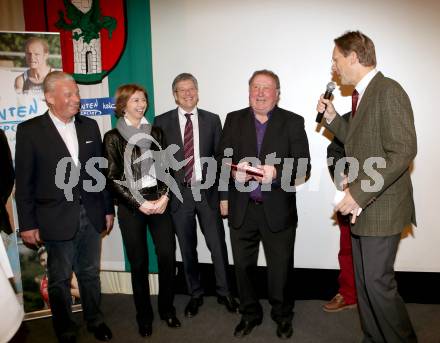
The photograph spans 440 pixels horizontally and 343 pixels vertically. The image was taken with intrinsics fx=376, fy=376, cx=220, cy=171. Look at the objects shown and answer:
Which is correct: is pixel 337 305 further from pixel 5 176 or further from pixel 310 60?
pixel 5 176

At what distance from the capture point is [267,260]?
288 centimetres

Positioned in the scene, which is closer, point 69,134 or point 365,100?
point 365,100

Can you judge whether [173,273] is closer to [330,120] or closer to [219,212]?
[219,212]

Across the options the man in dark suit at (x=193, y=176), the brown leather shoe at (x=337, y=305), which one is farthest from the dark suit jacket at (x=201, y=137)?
the brown leather shoe at (x=337, y=305)

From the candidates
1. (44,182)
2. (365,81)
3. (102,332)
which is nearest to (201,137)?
(44,182)

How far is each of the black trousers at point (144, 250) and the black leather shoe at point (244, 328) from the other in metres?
0.59

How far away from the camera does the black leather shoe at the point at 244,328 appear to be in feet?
9.52

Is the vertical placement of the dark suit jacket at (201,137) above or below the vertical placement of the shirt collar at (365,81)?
below

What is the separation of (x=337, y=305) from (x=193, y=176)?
1.68m

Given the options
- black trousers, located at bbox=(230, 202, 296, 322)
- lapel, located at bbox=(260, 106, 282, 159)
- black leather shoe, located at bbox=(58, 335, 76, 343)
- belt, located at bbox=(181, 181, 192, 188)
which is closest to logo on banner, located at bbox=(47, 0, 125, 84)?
belt, located at bbox=(181, 181, 192, 188)

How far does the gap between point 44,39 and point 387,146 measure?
2.70 meters

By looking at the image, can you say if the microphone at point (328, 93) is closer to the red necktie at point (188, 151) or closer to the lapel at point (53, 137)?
the red necktie at point (188, 151)

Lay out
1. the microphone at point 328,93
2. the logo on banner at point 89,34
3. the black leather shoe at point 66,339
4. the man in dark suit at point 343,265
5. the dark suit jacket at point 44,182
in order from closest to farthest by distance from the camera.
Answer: the microphone at point 328,93 < the dark suit jacket at point 44,182 < the black leather shoe at point 66,339 < the man in dark suit at point 343,265 < the logo on banner at point 89,34

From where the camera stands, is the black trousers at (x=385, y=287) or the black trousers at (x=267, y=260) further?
the black trousers at (x=267, y=260)
